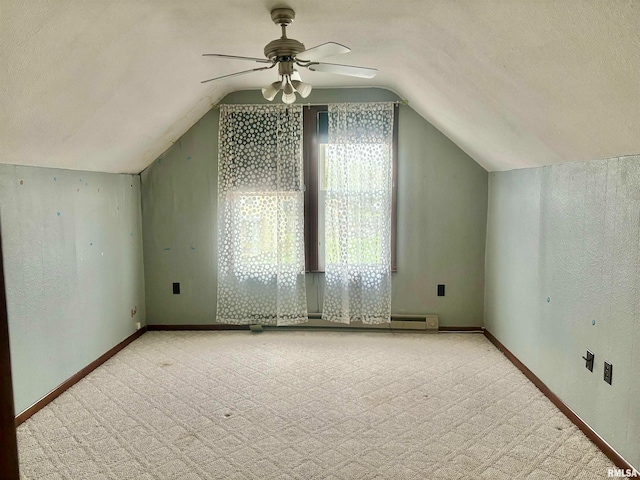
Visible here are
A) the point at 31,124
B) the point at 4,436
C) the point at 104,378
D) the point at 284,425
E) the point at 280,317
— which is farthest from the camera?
the point at 280,317

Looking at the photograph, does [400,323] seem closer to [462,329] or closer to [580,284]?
[462,329]

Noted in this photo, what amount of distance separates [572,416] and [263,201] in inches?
112

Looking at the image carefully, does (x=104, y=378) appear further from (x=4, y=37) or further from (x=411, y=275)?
(x=411, y=275)

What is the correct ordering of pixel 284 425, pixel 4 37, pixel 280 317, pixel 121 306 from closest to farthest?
pixel 4 37 < pixel 284 425 < pixel 121 306 < pixel 280 317

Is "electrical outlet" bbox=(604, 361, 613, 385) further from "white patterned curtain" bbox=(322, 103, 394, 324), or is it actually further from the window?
the window

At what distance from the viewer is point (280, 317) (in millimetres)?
4164

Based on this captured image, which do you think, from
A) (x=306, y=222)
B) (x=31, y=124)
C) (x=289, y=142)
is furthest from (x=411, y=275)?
(x=31, y=124)

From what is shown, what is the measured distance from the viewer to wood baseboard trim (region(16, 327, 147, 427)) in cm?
265

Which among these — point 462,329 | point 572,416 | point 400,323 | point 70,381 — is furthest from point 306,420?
point 462,329

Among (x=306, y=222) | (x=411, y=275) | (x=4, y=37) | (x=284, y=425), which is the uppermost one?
(x=4, y=37)

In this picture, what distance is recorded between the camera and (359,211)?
4.02 metres

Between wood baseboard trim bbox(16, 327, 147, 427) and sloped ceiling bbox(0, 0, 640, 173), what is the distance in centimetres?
148

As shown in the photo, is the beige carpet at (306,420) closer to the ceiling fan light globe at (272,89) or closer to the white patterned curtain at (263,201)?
the white patterned curtain at (263,201)

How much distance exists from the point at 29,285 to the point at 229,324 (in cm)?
194
